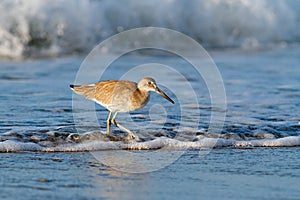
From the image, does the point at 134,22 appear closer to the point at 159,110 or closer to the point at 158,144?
the point at 159,110

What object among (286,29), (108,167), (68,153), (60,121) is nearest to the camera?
(108,167)

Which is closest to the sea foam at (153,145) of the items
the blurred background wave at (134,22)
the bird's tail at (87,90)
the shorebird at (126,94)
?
the shorebird at (126,94)

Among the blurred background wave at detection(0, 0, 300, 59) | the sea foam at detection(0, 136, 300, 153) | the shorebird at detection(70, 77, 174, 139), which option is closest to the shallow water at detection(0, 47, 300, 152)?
the sea foam at detection(0, 136, 300, 153)

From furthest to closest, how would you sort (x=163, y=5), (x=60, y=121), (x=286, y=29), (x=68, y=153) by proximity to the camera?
(x=286, y=29) → (x=163, y=5) → (x=60, y=121) → (x=68, y=153)

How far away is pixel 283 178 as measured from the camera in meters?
5.47

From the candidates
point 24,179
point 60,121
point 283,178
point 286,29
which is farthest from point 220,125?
point 286,29

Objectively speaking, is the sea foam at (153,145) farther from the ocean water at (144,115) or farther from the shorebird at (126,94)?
the shorebird at (126,94)

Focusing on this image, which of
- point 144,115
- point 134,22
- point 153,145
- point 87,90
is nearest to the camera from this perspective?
point 153,145

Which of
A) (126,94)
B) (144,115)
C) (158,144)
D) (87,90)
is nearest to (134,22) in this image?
(144,115)

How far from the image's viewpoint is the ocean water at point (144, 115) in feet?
17.4

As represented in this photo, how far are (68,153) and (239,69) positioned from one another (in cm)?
603

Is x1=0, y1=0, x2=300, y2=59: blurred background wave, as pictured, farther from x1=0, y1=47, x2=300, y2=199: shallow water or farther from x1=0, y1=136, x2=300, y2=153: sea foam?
x1=0, y1=136, x2=300, y2=153: sea foam

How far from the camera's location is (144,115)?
8.15 m

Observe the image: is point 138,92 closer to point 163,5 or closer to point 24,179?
point 24,179
